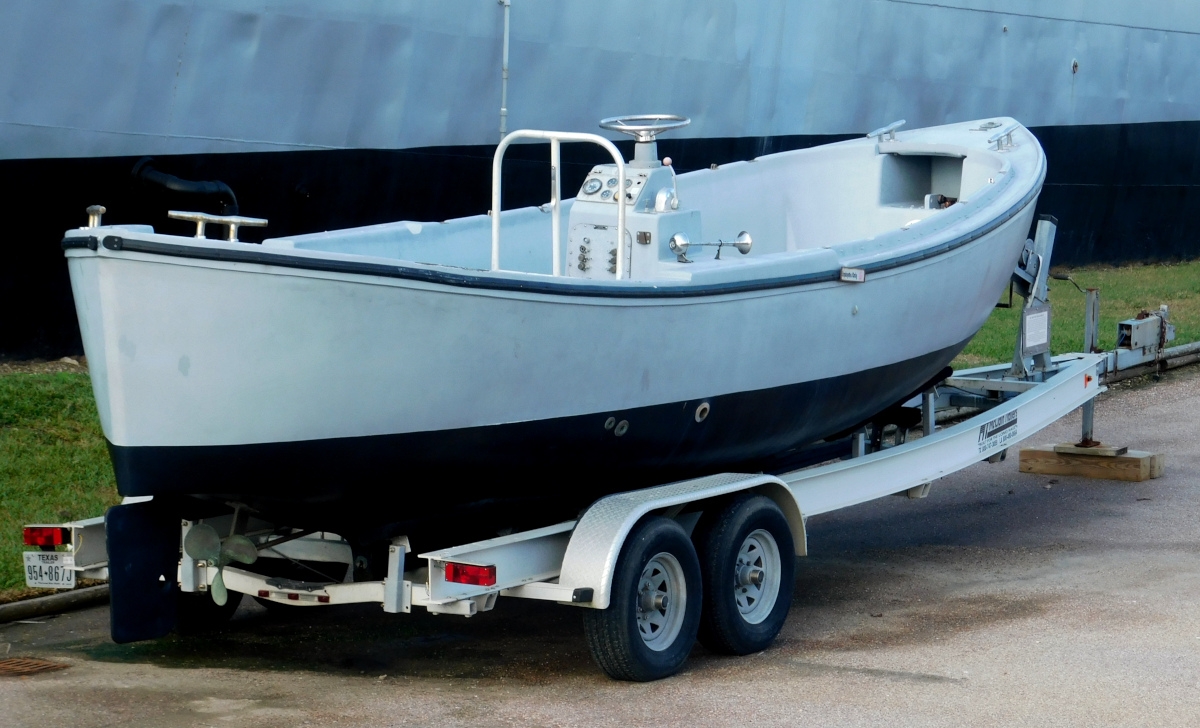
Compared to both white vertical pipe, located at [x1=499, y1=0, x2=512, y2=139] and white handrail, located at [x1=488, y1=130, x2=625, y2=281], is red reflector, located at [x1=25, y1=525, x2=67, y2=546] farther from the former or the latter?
white vertical pipe, located at [x1=499, y1=0, x2=512, y2=139]

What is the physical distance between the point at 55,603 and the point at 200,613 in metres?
0.81

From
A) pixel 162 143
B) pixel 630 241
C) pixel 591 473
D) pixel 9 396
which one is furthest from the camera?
pixel 162 143

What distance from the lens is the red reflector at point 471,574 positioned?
4.92 m

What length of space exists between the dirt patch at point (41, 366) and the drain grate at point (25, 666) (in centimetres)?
392

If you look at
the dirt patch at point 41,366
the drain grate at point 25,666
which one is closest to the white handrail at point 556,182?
the drain grate at point 25,666

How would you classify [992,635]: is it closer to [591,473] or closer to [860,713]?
[860,713]

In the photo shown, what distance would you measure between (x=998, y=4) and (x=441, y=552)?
13248 millimetres

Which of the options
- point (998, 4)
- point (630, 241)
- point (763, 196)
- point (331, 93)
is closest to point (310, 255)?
point (630, 241)

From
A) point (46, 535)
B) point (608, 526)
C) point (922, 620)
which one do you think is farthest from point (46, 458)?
point (922, 620)

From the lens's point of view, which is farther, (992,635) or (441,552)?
(992,635)

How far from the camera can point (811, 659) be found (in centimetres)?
567

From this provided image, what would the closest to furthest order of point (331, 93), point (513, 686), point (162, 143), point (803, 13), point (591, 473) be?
point (513, 686) < point (591, 473) < point (162, 143) < point (331, 93) < point (803, 13)

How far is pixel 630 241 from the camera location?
6605 millimetres

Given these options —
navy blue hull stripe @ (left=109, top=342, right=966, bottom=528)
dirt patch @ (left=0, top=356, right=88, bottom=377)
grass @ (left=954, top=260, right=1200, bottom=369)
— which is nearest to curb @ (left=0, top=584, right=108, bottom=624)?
navy blue hull stripe @ (left=109, top=342, right=966, bottom=528)
